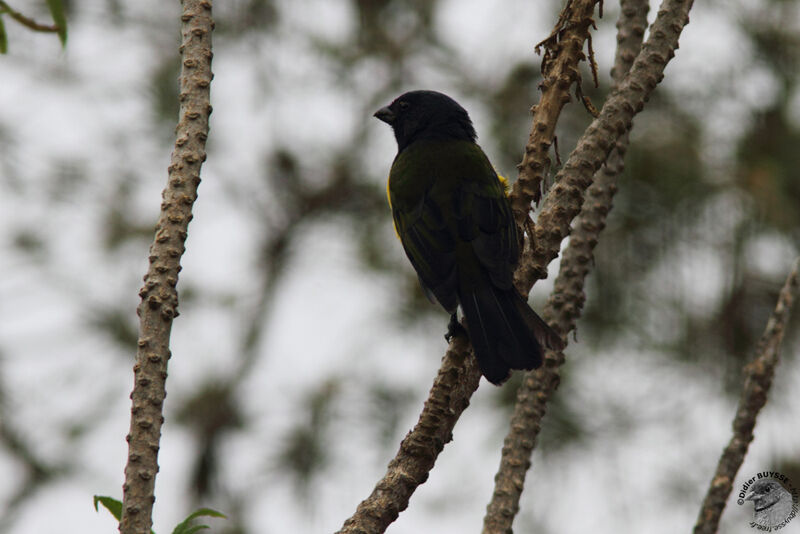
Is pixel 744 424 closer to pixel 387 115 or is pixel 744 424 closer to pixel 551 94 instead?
pixel 551 94

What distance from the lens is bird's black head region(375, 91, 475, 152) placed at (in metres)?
4.28

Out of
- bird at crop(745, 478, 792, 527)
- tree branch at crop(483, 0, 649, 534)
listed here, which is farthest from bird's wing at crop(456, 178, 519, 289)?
bird at crop(745, 478, 792, 527)

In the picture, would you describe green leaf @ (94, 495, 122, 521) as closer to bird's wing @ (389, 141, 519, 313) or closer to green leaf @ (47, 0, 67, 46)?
green leaf @ (47, 0, 67, 46)

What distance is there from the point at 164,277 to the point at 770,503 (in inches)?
88.1

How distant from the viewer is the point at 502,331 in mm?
2674

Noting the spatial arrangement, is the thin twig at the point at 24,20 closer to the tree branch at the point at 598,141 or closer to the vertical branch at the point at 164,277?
the vertical branch at the point at 164,277

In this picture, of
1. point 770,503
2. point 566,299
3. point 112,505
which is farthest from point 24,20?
point 770,503

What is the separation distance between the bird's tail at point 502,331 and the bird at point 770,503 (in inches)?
35.6

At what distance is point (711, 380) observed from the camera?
5711 mm

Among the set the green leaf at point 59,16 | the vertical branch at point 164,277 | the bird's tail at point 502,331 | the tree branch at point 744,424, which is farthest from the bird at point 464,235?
the green leaf at point 59,16

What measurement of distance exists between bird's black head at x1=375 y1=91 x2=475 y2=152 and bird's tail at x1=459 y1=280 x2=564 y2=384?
4.11 ft

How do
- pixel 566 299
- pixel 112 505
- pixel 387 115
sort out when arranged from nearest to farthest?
pixel 112 505, pixel 566 299, pixel 387 115

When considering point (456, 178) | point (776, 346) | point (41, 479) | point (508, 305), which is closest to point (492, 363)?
point (508, 305)

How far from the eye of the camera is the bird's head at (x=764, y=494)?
10.3 feet
